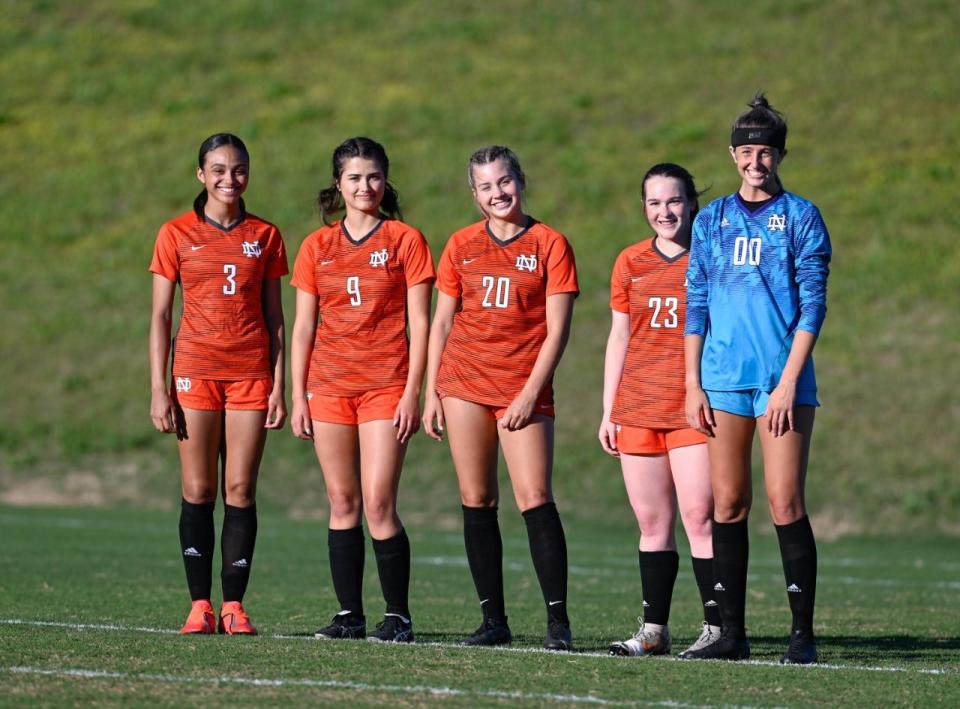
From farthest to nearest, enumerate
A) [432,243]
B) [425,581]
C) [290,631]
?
[432,243] < [425,581] < [290,631]

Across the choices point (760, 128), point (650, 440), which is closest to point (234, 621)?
point (650, 440)

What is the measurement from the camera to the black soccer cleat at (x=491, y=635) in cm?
689

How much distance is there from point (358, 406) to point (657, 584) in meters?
1.49

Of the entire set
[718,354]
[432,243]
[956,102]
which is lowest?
[718,354]

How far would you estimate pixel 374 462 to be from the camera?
6961 millimetres

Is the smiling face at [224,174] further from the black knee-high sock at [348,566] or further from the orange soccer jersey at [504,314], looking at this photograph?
the black knee-high sock at [348,566]

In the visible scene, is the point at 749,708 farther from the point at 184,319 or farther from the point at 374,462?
the point at 184,319

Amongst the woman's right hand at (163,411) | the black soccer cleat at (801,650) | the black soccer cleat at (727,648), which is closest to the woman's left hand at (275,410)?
the woman's right hand at (163,411)

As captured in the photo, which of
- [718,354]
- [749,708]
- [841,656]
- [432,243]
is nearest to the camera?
[749,708]

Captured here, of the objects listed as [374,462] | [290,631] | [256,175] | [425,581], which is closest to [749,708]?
[374,462]

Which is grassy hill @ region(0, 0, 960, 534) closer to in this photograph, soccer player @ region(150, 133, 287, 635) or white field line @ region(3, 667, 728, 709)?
soccer player @ region(150, 133, 287, 635)

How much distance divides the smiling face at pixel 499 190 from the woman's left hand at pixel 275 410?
1213 mm

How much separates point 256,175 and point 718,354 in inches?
870

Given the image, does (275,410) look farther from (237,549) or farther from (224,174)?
(224,174)
